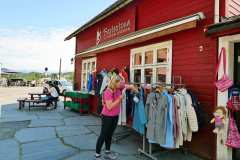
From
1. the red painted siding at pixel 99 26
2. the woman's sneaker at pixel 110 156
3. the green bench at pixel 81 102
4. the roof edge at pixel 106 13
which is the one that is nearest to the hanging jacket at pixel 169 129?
→ the woman's sneaker at pixel 110 156

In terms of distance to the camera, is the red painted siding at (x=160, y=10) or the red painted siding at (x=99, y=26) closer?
the red painted siding at (x=160, y=10)

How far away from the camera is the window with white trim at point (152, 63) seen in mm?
5785

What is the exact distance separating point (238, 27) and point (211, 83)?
4.53ft

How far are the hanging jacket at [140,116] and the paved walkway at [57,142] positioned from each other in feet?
2.05

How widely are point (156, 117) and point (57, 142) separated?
2.75 metres

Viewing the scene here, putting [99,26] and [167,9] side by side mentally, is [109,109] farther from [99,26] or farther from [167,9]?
[99,26]

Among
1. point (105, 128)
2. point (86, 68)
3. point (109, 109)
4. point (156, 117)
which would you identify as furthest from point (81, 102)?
point (156, 117)

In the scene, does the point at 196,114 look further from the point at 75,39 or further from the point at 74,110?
the point at 75,39

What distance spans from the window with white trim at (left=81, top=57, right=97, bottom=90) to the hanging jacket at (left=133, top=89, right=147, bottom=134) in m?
5.80

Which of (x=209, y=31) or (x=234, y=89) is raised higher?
(x=209, y=31)

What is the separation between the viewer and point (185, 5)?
5.38 metres

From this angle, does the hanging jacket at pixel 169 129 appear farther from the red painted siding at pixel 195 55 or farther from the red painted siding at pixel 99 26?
the red painted siding at pixel 99 26

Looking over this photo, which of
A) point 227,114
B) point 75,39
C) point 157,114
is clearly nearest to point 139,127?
point 157,114

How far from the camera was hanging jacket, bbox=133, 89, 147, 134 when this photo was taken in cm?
468
